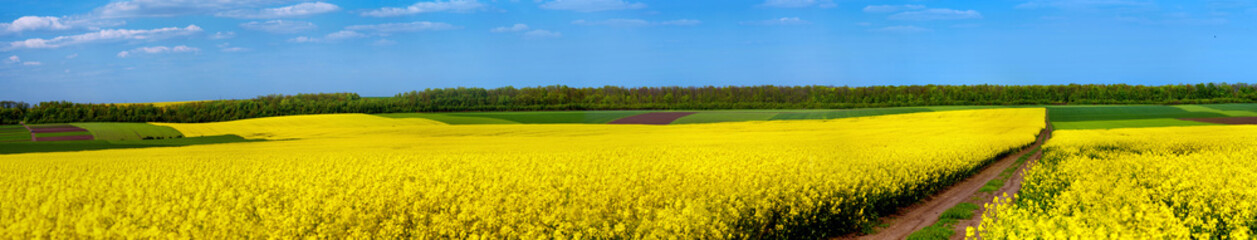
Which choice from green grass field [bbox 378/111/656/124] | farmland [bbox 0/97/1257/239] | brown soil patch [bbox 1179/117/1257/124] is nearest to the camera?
farmland [bbox 0/97/1257/239]

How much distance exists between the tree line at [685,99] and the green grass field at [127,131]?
190 cm

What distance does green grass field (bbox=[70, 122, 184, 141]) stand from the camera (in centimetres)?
3619

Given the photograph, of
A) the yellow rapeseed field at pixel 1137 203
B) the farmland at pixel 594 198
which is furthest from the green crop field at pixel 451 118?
the yellow rapeseed field at pixel 1137 203

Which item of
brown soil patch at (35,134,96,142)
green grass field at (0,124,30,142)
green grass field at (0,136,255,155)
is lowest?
green grass field at (0,136,255,155)

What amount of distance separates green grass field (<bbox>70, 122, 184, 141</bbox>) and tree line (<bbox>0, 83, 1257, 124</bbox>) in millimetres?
1901

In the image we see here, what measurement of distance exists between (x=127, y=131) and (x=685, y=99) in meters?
55.9

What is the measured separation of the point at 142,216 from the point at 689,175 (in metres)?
8.84

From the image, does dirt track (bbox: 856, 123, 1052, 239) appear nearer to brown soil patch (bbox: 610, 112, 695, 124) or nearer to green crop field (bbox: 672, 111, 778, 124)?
green crop field (bbox: 672, 111, 778, 124)

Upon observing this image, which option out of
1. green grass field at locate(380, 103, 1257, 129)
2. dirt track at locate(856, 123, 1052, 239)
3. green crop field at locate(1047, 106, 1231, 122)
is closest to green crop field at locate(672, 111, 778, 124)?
green grass field at locate(380, 103, 1257, 129)

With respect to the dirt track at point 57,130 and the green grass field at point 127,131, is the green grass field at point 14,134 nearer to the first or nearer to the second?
the dirt track at point 57,130

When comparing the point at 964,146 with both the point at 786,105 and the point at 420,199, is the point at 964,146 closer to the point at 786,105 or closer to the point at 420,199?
the point at 420,199

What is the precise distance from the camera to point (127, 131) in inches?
A: 1524

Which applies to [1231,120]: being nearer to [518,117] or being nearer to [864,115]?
[864,115]

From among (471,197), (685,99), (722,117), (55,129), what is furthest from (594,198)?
(685,99)
